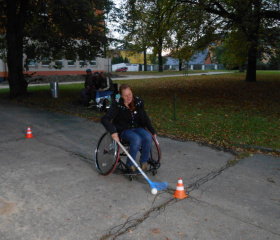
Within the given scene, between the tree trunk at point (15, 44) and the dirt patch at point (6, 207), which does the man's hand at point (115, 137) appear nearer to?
the dirt patch at point (6, 207)

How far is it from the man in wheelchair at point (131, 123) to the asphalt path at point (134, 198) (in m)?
0.53

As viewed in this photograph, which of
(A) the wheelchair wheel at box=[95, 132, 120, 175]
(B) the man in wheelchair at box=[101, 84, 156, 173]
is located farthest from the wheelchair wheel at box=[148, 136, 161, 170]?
(A) the wheelchair wheel at box=[95, 132, 120, 175]

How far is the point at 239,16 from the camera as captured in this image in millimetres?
12391

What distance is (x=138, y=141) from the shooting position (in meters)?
4.44

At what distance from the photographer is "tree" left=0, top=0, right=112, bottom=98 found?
1427cm

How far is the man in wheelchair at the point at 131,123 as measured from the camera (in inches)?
177

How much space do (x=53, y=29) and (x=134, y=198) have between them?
47.3 ft

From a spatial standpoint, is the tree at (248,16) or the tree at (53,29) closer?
the tree at (248,16)

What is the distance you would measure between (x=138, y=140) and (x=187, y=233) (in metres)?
1.72

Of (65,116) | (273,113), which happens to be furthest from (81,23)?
(273,113)

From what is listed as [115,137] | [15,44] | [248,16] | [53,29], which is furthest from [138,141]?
[53,29]

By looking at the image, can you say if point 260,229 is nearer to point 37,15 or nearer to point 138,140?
point 138,140

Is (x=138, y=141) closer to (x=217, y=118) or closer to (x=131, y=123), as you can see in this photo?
(x=131, y=123)

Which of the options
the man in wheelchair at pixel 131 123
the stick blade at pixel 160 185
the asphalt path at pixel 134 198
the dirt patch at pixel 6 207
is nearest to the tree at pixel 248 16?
the asphalt path at pixel 134 198
